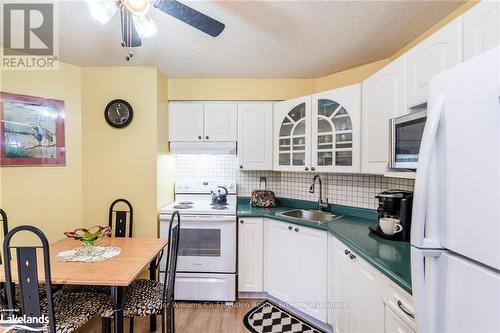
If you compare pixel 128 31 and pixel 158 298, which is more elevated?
pixel 128 31

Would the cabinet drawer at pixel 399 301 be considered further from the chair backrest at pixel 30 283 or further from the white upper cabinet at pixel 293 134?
the chair backrest at pixel 30 283

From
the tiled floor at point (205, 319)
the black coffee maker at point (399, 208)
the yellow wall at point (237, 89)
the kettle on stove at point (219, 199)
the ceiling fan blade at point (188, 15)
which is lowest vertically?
the tiled floor at point (205, 319)

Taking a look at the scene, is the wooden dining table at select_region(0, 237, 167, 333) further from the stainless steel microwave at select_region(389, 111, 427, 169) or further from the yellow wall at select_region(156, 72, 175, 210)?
the stainless steel microwave at select_region(389, 111, 427, 169)

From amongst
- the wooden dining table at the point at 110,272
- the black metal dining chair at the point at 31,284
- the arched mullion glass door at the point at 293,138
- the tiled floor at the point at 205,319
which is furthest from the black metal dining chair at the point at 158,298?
the arched mullion glass door at the point at 293,138

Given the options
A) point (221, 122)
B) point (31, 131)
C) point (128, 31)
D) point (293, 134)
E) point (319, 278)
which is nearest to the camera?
point (128, 31)

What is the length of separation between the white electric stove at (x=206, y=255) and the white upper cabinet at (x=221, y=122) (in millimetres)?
866

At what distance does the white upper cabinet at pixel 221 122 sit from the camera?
2.74m

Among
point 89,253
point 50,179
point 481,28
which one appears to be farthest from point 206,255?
point 481,28

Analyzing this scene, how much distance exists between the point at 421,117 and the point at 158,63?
2.29 meters

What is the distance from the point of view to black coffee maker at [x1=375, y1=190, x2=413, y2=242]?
1.50 metres

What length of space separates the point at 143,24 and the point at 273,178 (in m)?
2.14

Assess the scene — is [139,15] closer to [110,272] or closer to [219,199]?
[110,272]

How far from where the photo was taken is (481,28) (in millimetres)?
955

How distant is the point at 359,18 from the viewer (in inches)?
63.1
